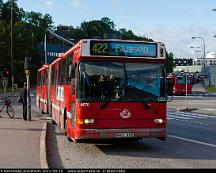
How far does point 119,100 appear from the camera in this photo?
544 inches

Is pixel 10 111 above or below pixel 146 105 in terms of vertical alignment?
below

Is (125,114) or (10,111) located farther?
(10,111)

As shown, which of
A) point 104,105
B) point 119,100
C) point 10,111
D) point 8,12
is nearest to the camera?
point 104,105

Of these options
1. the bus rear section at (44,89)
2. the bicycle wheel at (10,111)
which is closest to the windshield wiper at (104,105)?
the bus rear section at (44,89)

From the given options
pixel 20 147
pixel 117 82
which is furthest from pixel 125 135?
pixel 20 147

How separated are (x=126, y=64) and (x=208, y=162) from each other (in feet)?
11.6

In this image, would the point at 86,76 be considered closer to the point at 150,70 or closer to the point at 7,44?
the point at 150,70

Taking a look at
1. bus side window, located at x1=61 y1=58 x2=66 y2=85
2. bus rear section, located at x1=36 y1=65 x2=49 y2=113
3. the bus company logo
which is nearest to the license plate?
the bus company logo

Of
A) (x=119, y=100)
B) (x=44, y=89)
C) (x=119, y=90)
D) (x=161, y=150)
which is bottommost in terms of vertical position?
(x=161, y=150)

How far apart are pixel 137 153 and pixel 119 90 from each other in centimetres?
174

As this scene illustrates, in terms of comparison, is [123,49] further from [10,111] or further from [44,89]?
[10,111]

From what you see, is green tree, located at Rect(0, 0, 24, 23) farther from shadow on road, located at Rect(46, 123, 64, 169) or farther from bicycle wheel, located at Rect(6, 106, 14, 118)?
shadow on road, located at Rect(46, 123, 64, 169)

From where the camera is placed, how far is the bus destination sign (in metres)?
14.0

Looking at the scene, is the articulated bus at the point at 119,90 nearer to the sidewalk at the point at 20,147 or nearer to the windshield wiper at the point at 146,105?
the windshield wiper at the point at 146,105
